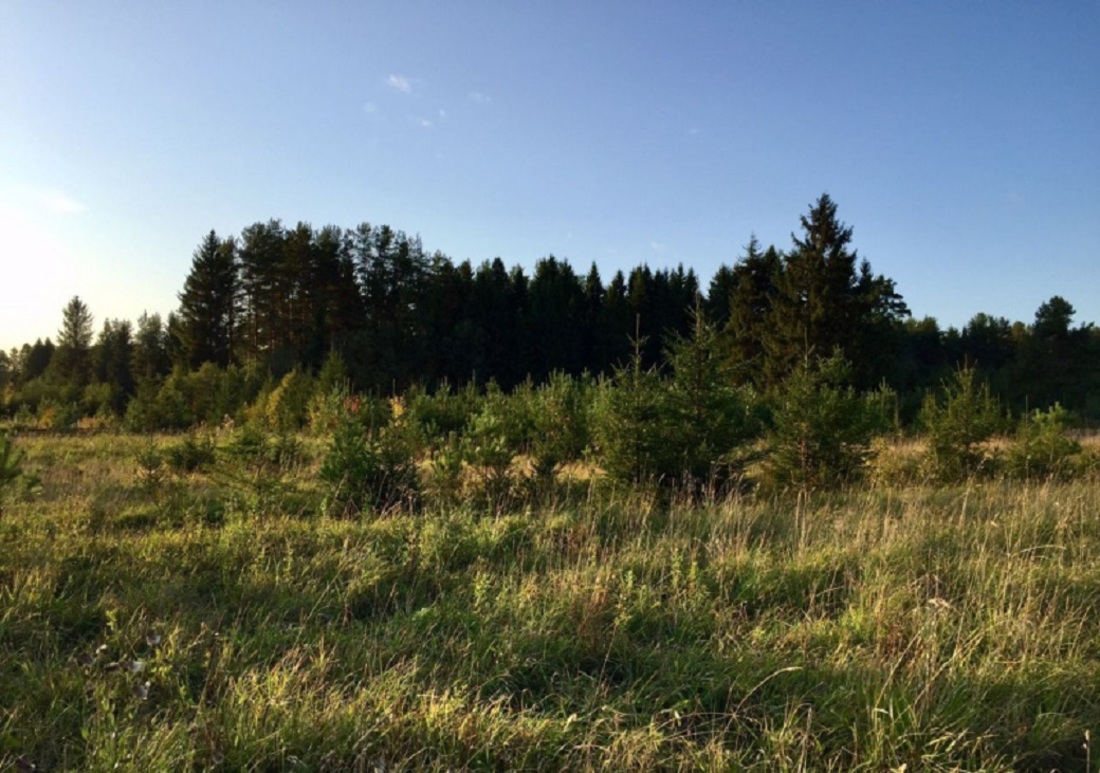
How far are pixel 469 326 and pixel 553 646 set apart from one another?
36.1 metres

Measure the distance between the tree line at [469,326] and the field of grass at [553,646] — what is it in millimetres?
22675

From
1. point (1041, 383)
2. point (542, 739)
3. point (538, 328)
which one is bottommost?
point (542, 739)

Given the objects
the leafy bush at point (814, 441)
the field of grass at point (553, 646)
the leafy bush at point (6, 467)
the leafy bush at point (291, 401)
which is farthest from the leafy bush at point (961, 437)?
the leafy bush at point (291, 401)

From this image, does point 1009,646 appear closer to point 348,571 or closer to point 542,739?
point 542,739

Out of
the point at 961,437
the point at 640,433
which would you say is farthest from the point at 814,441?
the point at 961,437

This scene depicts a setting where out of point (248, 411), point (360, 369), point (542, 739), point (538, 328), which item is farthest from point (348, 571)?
point (538, 328)

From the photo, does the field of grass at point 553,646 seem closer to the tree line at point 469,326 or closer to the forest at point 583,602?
the forest at point 583,602

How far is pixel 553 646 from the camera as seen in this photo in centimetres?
311

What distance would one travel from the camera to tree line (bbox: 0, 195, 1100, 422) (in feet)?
88.8

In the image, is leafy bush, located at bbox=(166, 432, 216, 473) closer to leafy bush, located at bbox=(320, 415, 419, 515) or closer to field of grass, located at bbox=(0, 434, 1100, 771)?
leafy bush, located at bbox=(320, 415, 419, 515)

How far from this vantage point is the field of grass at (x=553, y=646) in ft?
7.68

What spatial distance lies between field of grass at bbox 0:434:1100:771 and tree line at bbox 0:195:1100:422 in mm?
22675

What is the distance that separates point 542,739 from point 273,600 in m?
2.04

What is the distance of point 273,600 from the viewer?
3699 millimetres
